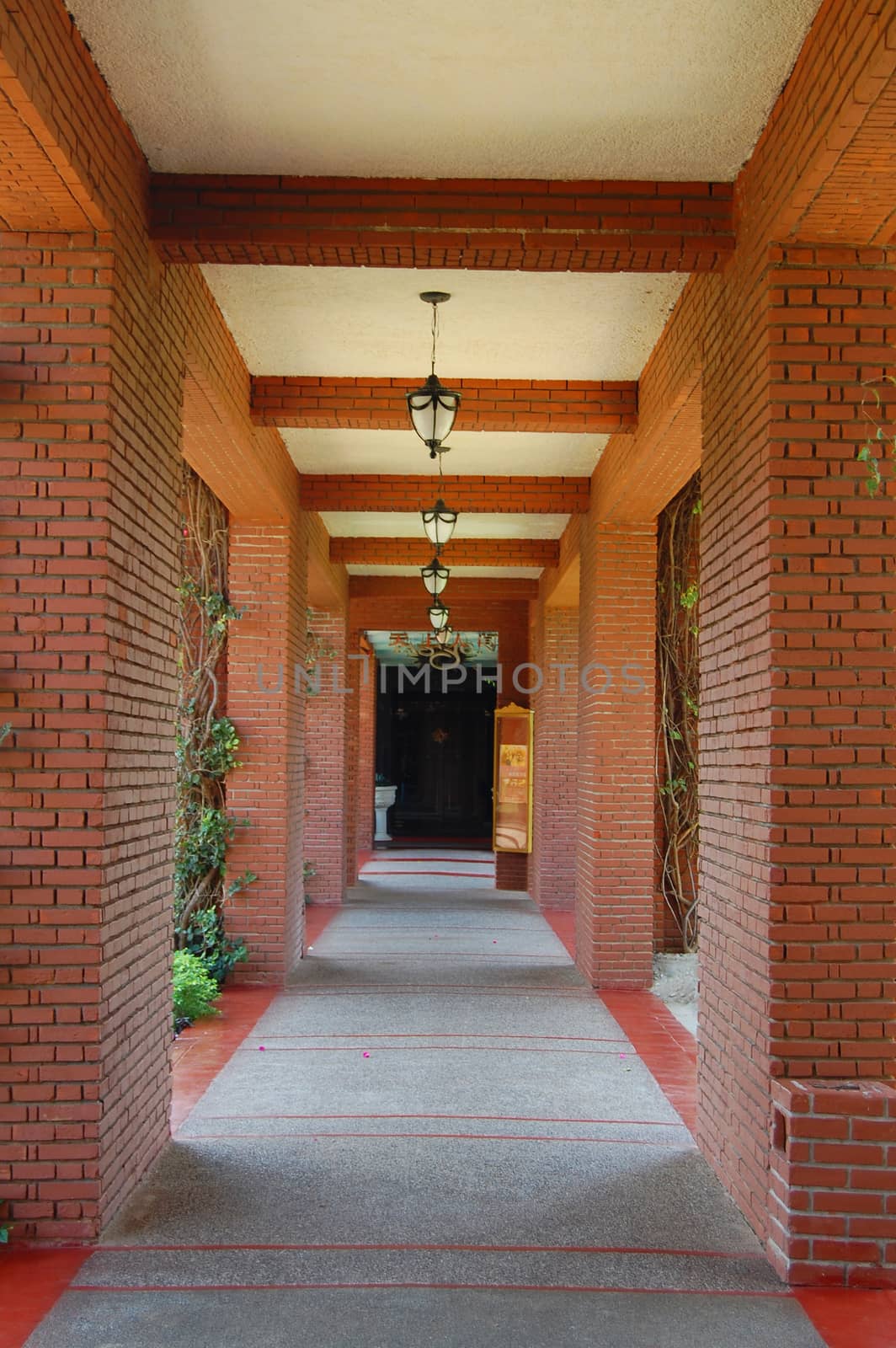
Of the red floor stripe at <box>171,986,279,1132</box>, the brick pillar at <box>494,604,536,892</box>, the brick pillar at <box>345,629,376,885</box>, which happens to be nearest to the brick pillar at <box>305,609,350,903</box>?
the brick pillar at <box>345,629,376,885</box>

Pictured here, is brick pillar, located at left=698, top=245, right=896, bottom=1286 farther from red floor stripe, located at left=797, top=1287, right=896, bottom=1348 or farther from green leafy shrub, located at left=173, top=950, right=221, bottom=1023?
green leafy shrub, located at left=173, top=950, right=221, bottom=1023

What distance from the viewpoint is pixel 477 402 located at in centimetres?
662

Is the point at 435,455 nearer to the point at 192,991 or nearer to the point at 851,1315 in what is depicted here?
the point at 192,991

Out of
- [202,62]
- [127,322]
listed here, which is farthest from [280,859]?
[202,62]

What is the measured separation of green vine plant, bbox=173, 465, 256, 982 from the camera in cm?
799

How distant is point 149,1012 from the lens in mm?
4305

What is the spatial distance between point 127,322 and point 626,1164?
364 cm

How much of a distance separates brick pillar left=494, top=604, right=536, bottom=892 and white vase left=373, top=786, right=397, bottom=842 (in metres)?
7.50

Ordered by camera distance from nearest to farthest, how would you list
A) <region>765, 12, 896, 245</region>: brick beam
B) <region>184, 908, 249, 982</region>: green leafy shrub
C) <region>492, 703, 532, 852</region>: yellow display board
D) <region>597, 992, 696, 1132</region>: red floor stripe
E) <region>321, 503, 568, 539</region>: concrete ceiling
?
<region>765, 12, 896, 245</region>: brick beam
<region>597, 992, 696, 1132</region>: red floor stripe
<region>184, 908, 249, 982</region>: green leafy shrub
<region>321, 503, 568, 539</region>: concrete ceiling
<region>492, 703, 532, 852</region>: yellow display board

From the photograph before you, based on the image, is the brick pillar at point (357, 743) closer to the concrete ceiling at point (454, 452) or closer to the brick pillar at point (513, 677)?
the brick pillar at point (513, 677)

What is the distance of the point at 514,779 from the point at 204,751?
21.9ft

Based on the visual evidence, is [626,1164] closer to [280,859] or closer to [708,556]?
[708,556]

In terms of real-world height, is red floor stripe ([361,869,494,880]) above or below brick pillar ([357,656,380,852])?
below

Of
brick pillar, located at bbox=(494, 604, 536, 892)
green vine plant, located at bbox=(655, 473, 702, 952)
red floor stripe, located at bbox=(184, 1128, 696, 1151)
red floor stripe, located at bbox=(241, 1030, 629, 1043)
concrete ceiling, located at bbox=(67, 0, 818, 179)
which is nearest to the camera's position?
concrete ceiling, located at bbox=(67, 0, 818, 179)
